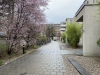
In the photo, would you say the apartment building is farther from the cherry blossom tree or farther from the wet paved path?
the cherry blossom tree

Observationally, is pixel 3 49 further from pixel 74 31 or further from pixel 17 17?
pixel 74 31

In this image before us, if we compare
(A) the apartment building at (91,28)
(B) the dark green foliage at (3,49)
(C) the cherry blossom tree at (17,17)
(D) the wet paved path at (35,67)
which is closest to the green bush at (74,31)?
(A) the apartment building at (91,28)

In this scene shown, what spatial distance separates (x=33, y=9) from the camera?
9.96 metres

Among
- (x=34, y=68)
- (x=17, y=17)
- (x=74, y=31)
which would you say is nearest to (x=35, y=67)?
(x=34, y=68)

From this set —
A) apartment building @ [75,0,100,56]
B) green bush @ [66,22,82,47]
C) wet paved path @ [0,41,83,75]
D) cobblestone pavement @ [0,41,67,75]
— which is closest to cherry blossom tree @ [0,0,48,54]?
wet paved path @ [0,41,83,75]

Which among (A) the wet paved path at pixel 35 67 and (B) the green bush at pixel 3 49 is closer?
(A) the wet paved path at pixel 35 67

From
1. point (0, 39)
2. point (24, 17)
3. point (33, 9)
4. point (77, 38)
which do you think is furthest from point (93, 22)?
point (77, 38)

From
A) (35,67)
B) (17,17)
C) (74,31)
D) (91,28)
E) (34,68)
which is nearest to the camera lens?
(34,68)

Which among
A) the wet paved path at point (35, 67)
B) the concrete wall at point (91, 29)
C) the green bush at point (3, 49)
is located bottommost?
the wet paved path at point (35, 67)

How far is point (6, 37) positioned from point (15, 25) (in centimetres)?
118

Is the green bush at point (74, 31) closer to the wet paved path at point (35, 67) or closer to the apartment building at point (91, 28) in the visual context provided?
the apartment building at point (91, 28)

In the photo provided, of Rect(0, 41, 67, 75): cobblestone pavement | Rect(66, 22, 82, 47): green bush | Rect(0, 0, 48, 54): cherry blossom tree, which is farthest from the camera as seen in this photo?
Rect(66, 22, 82, 47): green bush

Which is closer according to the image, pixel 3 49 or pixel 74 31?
pixel 3 49

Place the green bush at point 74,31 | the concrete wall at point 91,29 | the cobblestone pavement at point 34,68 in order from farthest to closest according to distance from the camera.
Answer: the green bush at point 74,31, the concrete wall at point 91,29, the cobblestone pavement at point 34,68
